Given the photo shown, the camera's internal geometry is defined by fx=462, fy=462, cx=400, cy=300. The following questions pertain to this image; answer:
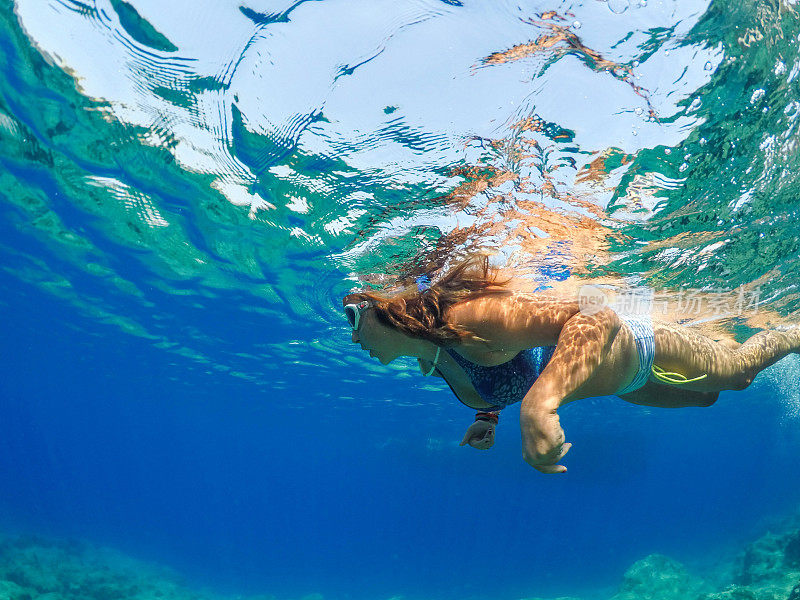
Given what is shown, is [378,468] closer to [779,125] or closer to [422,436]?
[422,436]

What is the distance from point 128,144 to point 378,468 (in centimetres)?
8119

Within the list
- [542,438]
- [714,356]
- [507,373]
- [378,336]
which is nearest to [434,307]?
[378,336]

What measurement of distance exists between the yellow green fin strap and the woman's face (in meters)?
2.24

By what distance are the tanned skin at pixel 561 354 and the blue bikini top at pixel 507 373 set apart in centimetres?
18

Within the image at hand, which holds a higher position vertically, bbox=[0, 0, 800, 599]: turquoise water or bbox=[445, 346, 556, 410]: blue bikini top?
bbox=[0, 0, 800, 599]: turquoise water

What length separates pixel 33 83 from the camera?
7586 millimetres

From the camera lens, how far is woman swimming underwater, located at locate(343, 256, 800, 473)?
262cm

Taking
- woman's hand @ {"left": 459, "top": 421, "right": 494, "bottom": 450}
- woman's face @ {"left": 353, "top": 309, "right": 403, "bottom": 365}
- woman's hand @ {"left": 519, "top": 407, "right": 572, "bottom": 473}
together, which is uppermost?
woman's face @ {"left": 353, "top": 309, "right": 403, "bottom": 365}

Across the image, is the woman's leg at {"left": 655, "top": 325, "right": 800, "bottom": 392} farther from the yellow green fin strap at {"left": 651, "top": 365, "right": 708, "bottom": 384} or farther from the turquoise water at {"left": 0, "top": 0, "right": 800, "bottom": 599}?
the turquoise water at {"left": 0, "top": 0, "right": 800, "bottom": 599}

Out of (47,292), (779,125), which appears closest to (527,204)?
(779,125)

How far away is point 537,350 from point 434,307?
127 cm

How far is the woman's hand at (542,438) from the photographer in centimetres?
229

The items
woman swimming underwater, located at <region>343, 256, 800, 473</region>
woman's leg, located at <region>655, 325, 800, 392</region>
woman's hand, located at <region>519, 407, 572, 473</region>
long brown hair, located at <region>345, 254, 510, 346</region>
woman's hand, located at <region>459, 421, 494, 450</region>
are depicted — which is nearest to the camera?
woman's hand, located at <region>519, 407, 572, 473</region>

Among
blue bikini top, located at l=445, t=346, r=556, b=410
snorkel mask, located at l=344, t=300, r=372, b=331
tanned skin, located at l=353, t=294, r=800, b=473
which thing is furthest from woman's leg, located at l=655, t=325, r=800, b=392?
snorkel mask, located at l=344, t=300, r=372, b=331
